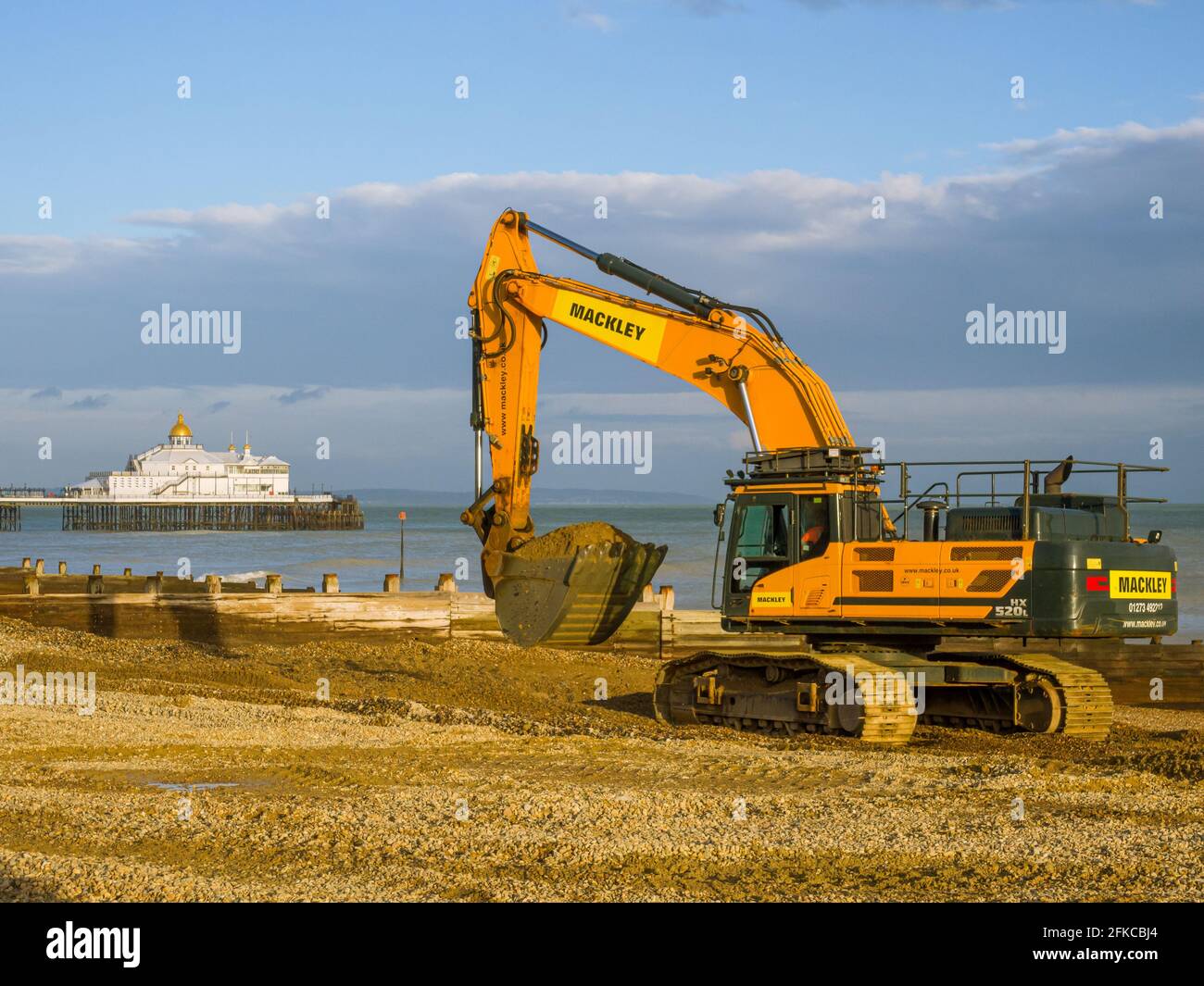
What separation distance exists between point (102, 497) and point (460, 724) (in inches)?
4722

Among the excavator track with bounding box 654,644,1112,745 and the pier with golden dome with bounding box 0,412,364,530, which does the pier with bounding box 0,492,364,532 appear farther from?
the excavator track with bounding box 654,644,1112,745

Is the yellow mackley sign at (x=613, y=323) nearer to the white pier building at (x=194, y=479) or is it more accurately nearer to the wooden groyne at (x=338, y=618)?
the wooden groyne at (x=338, y=618)

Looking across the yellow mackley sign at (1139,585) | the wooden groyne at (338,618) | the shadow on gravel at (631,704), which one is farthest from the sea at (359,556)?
the yellow mackley sign at (1139,585)

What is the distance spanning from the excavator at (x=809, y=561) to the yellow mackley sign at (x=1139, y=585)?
0.08 feet

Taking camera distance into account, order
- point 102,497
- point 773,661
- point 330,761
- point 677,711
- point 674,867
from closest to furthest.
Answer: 1. point 674,867
2. point 330,761
3. point 773,661
4. point 677,711
5. point 102,497

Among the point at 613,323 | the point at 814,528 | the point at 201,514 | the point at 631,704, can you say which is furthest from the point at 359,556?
the point at 201,514

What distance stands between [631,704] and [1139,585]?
22.5ft

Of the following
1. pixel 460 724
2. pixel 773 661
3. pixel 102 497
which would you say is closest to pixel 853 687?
pixel 773 661

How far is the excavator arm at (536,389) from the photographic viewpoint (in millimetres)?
14547

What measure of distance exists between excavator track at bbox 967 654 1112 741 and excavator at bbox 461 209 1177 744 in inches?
0.9

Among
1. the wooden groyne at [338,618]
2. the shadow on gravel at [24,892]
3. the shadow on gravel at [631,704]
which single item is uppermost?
the wooden groyne at [338,618]

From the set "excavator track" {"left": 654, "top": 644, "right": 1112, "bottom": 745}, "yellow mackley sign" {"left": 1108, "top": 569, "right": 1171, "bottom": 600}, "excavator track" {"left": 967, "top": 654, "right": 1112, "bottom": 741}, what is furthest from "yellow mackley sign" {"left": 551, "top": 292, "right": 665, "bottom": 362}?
"yellow mackley sign" {"left": 1108, "top": 569, "right": 1171, "bottom": 600}
